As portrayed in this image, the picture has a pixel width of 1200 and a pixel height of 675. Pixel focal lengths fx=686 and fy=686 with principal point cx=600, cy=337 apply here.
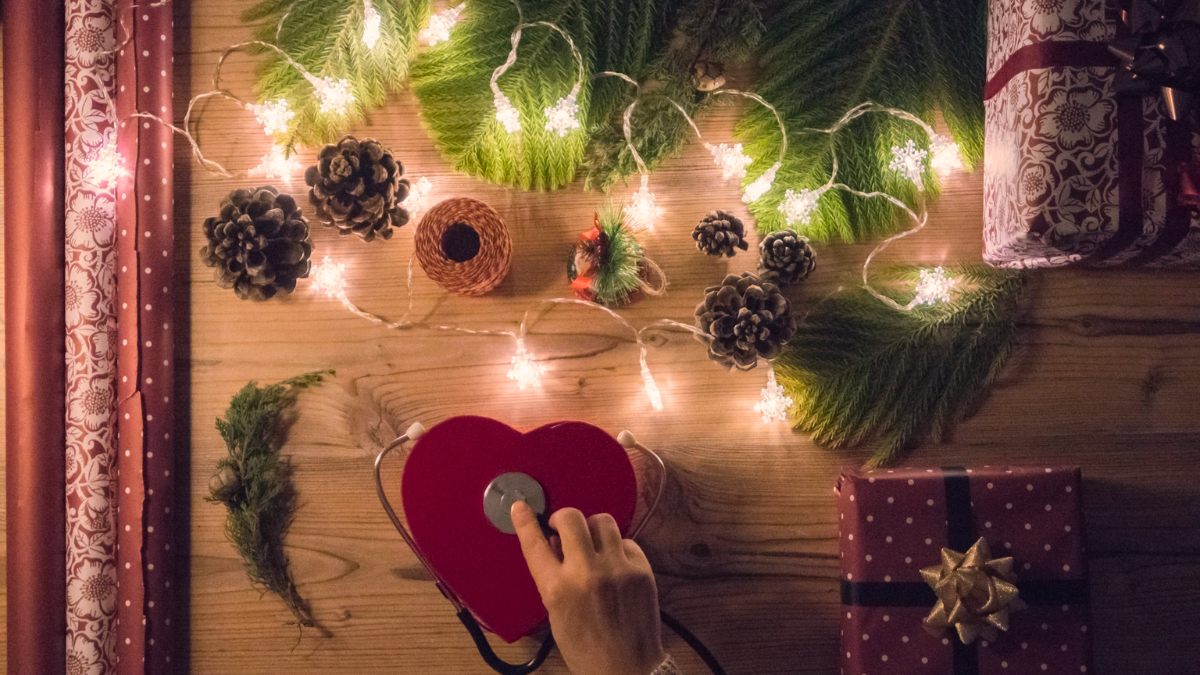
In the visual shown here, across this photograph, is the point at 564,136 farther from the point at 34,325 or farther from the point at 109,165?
the point at 34,325

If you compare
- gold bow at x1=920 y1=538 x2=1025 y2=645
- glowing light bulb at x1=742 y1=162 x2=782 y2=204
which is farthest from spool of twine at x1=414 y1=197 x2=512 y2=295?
gold bow at x1=920 y1=538 x2=1025 y2=645

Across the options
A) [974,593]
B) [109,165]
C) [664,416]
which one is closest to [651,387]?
[664,416]

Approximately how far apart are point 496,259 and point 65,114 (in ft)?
2.24

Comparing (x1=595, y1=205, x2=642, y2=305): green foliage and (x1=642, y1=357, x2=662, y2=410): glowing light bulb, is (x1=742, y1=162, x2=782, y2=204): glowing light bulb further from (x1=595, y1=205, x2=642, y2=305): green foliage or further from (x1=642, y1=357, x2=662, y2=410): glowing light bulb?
(x1=642, y1=357, x2=662, y2=410): glowing light bulb

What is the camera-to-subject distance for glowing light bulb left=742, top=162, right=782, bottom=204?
3.36ft

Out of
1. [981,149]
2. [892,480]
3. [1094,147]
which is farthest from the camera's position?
[981,149]

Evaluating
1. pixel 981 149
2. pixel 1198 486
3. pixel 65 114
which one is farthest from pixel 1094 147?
pixel 65 114

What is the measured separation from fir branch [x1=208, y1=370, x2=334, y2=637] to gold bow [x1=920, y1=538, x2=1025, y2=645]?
0.89 m

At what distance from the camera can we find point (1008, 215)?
2.92 ft

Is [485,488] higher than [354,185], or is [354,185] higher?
[354,185]

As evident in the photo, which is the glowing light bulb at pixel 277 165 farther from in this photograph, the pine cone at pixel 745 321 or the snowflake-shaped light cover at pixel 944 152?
the snowflake-shaped light cover at pixel 944 152

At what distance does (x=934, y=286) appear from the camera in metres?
1.04

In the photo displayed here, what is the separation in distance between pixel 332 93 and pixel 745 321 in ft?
2.29

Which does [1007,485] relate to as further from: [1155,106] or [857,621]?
[1155,106]
